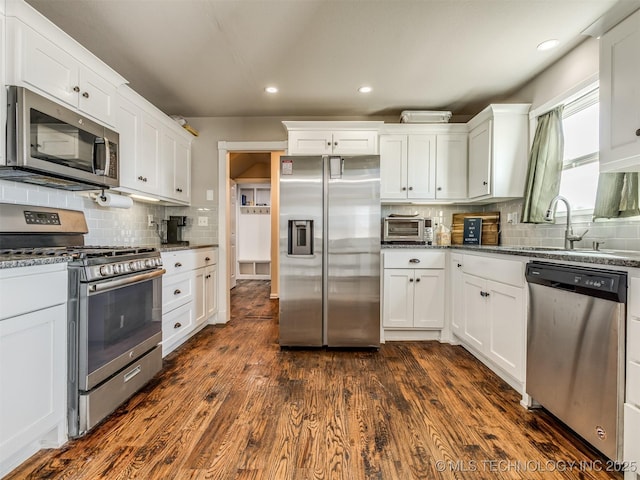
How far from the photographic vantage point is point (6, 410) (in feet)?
3.94

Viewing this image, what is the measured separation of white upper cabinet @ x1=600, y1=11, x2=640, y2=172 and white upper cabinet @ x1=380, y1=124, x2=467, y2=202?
1567 millimetres

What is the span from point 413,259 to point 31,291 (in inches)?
104

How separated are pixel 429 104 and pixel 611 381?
2.78 meters

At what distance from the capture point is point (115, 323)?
5.58 feet

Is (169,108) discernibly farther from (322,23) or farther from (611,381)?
(611,381)

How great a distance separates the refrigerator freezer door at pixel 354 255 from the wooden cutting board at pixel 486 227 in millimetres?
1198

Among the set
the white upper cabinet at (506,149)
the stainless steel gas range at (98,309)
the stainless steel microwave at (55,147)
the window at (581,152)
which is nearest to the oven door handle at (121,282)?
the stainless steel gas range at (98,309)

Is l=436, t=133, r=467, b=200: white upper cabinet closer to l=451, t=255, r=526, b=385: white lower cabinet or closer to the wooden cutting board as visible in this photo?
the wooden cutting board

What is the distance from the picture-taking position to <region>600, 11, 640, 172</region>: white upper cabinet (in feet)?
4.88

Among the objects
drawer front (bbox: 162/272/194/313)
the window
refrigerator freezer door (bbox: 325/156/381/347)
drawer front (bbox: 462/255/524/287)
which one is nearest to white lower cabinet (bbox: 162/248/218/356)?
drawer front (bbox: 162/272/194/313)

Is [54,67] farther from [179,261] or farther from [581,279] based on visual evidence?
[581,279]

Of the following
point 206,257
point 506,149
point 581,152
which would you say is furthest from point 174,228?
point 581,152

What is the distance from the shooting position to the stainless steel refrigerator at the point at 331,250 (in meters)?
2.74

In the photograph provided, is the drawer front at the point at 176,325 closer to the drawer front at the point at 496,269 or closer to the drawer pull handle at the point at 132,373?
the drawer pull handle at the point at 132,373
